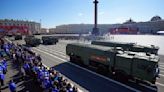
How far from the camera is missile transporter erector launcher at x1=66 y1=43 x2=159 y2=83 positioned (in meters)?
16.1

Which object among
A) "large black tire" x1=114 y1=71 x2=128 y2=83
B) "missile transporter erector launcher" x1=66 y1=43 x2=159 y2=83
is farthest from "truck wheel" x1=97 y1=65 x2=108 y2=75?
"large black tire" x1=114 y1=71 x2=128 y2=83

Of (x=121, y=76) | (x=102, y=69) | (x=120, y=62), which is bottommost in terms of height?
(x=121, y=76)

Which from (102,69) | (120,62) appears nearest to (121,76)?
(120,62)

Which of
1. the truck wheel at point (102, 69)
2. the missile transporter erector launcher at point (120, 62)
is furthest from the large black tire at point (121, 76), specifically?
the truck wheel at point (102, 69)

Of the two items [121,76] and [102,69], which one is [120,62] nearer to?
[121,76]

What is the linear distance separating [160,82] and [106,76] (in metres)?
5.41

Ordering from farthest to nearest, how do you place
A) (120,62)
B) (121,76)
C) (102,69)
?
(102,69)
(121,76)
(120,62)

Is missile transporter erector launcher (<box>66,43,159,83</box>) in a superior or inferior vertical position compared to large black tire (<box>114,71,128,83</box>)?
Answer: superior

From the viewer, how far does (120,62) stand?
1828cm

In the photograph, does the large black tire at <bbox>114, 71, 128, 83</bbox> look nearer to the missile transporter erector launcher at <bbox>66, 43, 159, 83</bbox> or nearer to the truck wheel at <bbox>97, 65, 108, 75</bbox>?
the missile transporter erector launcher at <bbox>66, 43, 159, 83</bbox>

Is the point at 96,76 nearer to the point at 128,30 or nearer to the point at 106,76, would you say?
the point at 106,76

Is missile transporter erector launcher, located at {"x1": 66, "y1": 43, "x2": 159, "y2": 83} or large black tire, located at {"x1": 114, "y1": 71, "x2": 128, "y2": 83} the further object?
large black tire, located at {"x1": 114, "y1": 71, "x2": 128, "y2": 83}

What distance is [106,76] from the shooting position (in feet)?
67.7

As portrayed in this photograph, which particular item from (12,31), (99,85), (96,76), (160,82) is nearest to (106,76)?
(96,76)
